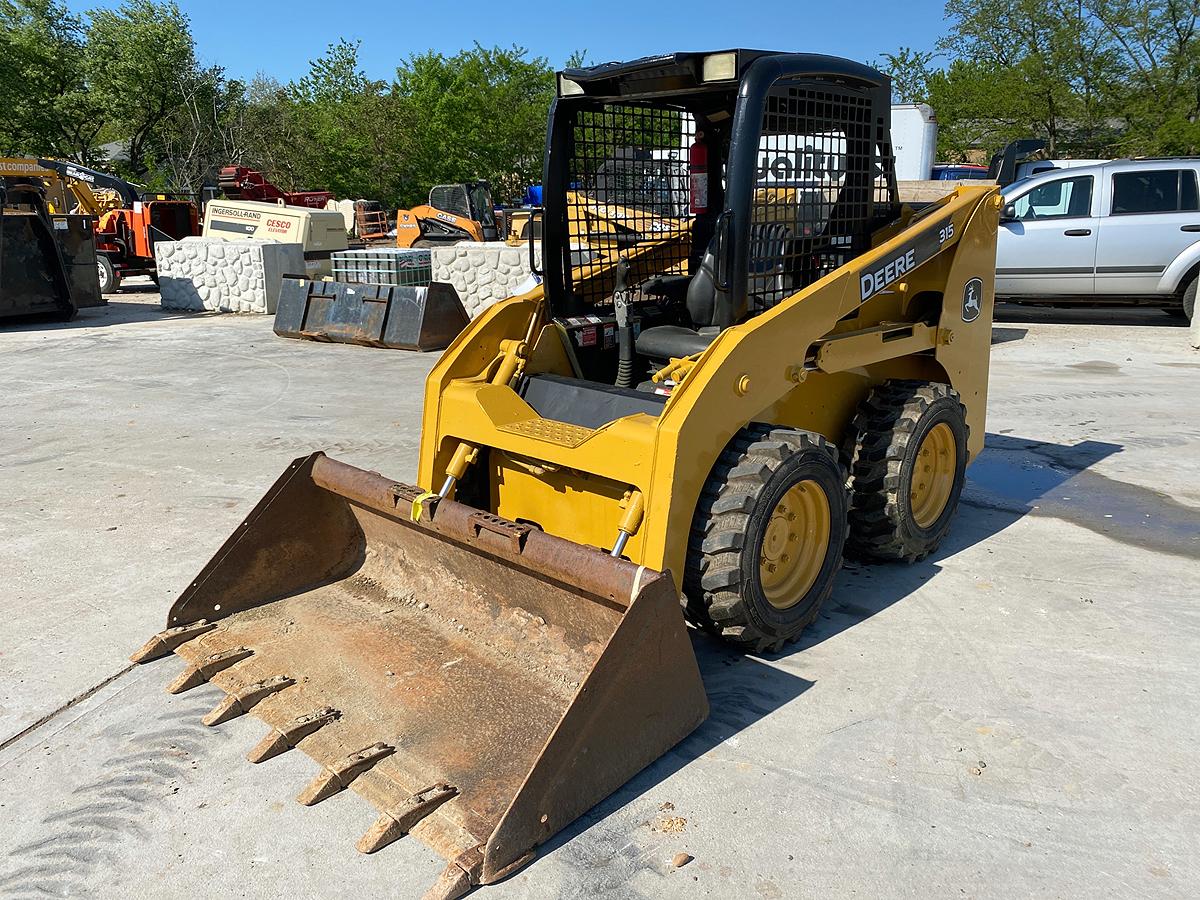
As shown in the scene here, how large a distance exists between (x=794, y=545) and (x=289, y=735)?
204cm

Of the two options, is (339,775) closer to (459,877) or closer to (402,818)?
(402,818)

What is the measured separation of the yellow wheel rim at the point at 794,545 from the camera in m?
3.75

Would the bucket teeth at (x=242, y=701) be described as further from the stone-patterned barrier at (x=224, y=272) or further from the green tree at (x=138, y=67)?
the green tree at (x=138, y=67)

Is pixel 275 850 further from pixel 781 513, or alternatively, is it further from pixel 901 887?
pixel 781 513

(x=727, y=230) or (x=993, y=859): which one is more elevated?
(x=727, y=230)

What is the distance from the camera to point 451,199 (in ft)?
67.9

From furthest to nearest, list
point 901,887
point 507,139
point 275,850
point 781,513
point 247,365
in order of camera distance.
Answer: point 507,139
point 247,365
point 781,513
point 275,850
point 901,887

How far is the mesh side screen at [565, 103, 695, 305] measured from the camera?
4.70 m

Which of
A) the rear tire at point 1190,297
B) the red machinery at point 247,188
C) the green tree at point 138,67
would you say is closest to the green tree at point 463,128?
the green tree at point 138,67

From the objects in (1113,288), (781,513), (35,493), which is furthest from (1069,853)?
(1113,288)

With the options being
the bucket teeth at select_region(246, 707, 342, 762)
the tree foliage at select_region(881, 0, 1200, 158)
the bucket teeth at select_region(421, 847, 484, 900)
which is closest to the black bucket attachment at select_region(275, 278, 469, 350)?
the bucket teeth at select_region(246, 707, 342, 762)

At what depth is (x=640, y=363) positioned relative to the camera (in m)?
4.74

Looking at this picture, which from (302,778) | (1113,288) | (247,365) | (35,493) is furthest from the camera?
(1113,288)

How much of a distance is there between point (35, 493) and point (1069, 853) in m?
6.01
